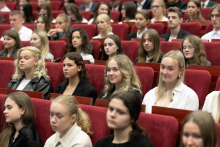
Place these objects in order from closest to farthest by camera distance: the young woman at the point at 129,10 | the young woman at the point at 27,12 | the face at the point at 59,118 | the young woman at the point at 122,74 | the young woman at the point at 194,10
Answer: the face at the point at 59,118, the young woman at the point at 122,74, the young woman at the point at 194,10, the young woman at the point at 129,10, the young woman at the point at 27,12

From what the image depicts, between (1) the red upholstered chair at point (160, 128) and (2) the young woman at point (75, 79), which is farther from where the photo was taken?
(2) the young woman at point (75, 79)

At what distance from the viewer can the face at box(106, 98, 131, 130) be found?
529mm

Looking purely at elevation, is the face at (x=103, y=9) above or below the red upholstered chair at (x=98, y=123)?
above

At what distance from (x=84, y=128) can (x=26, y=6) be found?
3.98 feet

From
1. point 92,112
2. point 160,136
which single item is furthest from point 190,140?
point 92,112

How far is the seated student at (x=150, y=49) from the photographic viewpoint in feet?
3.25

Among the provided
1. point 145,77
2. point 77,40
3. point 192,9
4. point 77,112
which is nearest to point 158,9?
point 192,9

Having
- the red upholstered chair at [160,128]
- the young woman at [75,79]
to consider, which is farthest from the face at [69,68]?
the red upholstered chair at [160,128]

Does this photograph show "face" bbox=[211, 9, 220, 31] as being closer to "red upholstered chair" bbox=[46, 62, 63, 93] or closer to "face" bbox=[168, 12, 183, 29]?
"face" bbox=[168, 12, 183, 29]

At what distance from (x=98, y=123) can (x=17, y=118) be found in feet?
0.61

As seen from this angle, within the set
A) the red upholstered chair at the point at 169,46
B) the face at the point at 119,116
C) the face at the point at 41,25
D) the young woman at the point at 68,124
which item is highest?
the face at the point at 41,25

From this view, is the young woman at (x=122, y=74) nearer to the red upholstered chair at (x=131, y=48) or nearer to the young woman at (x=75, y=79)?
the young woman at (x=75, y=79)

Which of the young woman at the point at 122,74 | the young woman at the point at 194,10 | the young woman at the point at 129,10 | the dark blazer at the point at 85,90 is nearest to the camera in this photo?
the young woman at the point at 122,74

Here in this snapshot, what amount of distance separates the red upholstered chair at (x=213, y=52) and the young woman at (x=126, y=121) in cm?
48
